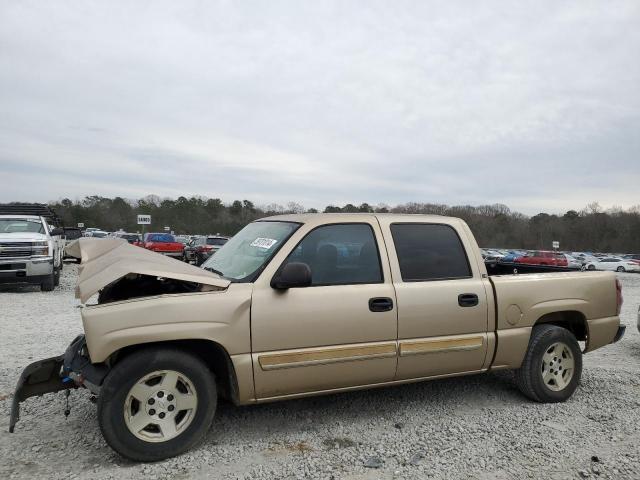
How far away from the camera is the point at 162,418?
3359 mm

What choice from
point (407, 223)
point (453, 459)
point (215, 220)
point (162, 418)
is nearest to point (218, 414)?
point (162, 418)

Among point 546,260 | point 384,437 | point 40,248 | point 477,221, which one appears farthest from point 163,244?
point 477,221

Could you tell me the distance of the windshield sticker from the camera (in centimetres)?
395

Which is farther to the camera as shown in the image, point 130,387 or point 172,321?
point 172,321

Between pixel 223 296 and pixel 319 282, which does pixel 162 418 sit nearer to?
pixel 223 296

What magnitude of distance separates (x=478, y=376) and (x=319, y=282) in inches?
105

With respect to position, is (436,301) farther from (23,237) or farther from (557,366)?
(23,237)

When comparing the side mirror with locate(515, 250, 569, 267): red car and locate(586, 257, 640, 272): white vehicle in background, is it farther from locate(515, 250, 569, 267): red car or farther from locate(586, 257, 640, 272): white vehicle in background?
locate(586, 257, 640, 272): white vehicle in background

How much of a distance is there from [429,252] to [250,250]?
1549mm

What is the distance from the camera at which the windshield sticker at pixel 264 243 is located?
3949mm

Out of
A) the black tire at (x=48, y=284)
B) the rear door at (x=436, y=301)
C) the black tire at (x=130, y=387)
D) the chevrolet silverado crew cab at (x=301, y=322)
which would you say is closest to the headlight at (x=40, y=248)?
the black tire at (x=48, y=284)

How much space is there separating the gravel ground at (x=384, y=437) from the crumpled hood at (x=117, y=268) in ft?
3.87

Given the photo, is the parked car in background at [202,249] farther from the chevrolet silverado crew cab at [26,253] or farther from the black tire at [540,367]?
the black tire at [540,367]

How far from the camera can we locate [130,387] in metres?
3.23
